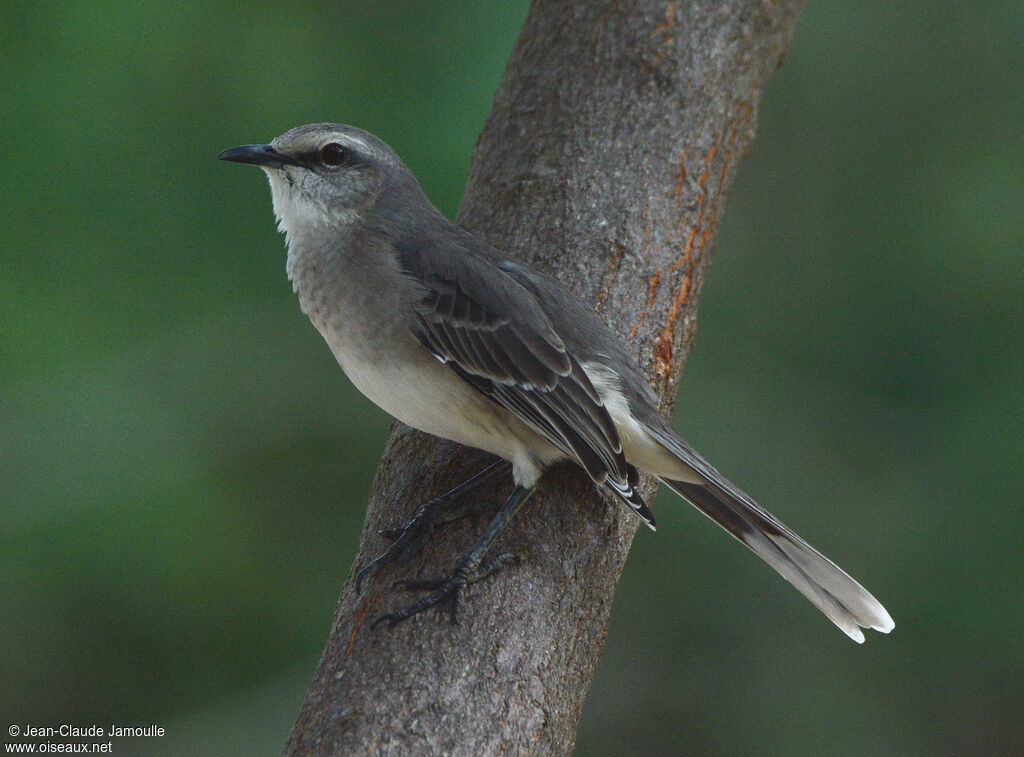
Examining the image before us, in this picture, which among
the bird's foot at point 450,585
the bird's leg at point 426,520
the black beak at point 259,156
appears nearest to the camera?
the bird's foot at point 450,585

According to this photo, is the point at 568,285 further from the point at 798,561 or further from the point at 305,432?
Result: the point at 305,432

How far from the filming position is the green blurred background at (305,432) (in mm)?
4930

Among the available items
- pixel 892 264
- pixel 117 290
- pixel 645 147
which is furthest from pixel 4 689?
pixel 892 264

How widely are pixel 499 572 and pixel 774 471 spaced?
9.57ft

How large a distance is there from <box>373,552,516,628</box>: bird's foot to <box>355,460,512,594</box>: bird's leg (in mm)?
144

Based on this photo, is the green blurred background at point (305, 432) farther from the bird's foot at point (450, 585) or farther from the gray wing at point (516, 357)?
the bird's foot at point (450, 585)

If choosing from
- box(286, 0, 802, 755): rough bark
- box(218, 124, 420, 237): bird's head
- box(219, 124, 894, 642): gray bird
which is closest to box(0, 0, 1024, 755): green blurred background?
box(286, 0, 802, 755): rough bark

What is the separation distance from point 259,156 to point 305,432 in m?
2.16

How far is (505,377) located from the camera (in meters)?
3.36

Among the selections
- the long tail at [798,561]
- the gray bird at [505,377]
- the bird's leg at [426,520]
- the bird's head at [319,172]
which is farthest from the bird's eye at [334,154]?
the long tail at [798,561]

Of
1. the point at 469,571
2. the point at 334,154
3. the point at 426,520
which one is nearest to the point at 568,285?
the point at 334,154

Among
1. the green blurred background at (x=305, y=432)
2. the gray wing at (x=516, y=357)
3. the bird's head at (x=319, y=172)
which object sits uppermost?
the bird's head at (x=319, y=172)

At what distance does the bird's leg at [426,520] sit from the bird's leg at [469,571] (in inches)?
5.4

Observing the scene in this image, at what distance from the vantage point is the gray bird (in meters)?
3.31
